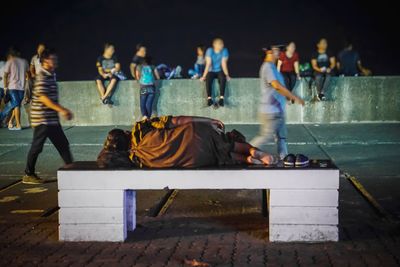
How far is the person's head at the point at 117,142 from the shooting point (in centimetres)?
606

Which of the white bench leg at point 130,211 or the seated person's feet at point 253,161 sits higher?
the seated person's feet at point 253,161

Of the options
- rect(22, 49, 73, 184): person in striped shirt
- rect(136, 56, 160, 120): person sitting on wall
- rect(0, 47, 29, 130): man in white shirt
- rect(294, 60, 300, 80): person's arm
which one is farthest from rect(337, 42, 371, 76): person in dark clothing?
rect(22, 49, 73, 184): person in striped shirt

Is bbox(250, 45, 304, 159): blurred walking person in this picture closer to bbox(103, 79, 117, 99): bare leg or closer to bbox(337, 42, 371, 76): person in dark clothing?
bbox(103, 79, 117, 99): bare leg

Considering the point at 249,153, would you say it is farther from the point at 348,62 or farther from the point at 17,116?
the point at 348,62

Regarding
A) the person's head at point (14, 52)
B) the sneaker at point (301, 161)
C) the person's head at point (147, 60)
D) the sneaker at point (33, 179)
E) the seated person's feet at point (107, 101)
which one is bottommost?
→ the sneaker at point (33, 179)

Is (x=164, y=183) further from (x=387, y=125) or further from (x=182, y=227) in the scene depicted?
(x=387, y=125)

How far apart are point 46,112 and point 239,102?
737 cm

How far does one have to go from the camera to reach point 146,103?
14336 millimetres

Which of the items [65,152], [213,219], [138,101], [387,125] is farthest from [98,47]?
[213,219]

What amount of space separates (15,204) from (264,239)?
3.30 metres

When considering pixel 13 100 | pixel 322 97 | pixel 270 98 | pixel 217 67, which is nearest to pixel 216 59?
pixel 217 67

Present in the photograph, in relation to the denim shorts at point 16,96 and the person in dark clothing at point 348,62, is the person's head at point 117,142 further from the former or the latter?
the person in dark clothing at point 348,62

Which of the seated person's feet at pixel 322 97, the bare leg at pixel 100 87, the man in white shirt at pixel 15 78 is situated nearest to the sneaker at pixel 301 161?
the man in white shirt at pixel 15 78

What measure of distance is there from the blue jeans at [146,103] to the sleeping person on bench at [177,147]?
812cm
